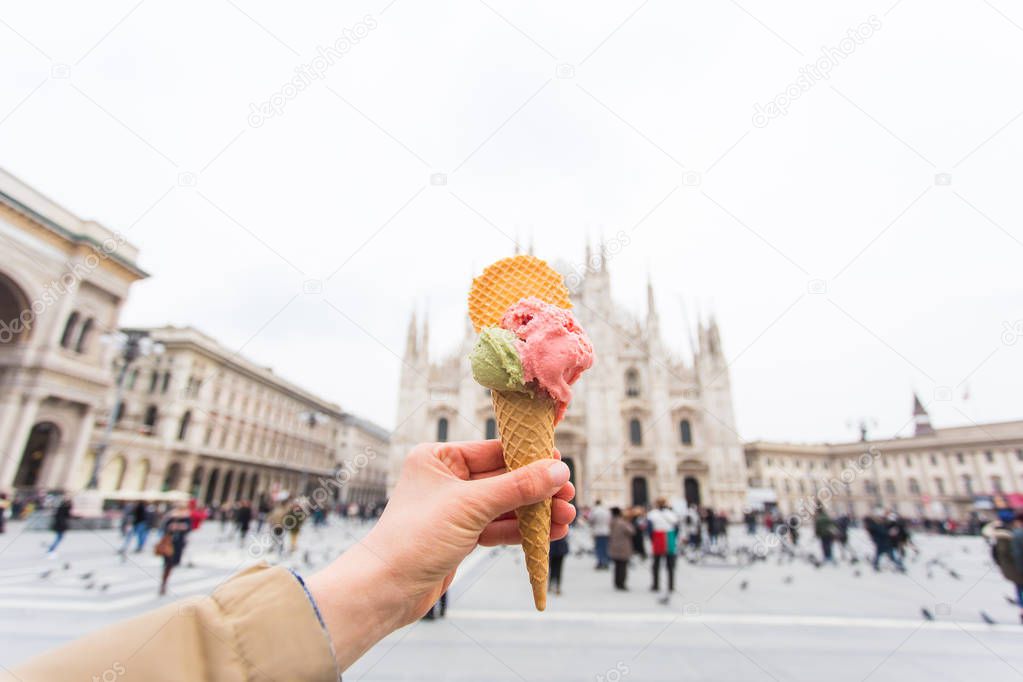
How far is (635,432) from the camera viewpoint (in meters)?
27.8

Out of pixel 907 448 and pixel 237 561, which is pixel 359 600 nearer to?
pixel 237 561

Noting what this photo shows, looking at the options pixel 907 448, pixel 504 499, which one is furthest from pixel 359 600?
pixel 907 448

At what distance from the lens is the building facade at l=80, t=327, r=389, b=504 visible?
79.2 feet

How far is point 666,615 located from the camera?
521 centimetres

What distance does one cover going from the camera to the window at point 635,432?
2753cm

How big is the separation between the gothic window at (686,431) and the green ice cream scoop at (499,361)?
2826cm

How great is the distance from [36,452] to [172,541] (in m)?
18.1

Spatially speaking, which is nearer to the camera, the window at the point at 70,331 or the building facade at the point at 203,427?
the window at the point at 70,331

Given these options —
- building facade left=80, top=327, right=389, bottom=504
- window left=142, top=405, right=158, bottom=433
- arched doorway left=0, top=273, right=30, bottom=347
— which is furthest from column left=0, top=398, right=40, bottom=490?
window left=142, top=405, right=158, bottom=433

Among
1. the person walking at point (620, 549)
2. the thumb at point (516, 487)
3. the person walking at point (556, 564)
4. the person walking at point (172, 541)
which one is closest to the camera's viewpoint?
the thumb at point (516, 487)

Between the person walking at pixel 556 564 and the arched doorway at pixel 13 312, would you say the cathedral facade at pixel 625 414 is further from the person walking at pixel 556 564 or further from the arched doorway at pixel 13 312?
the person walking at pixel 556 564

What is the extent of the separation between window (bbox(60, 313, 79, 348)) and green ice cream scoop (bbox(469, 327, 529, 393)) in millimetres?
22175

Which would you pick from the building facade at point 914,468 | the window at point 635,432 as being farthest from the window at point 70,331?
the building facade at point 914,468

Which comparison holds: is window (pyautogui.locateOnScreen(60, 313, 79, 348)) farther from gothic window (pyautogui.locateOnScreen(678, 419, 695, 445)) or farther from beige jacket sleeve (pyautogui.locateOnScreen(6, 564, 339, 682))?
gothic window (pyautogui.locateOnScreen(678, 419, 695, 445))
